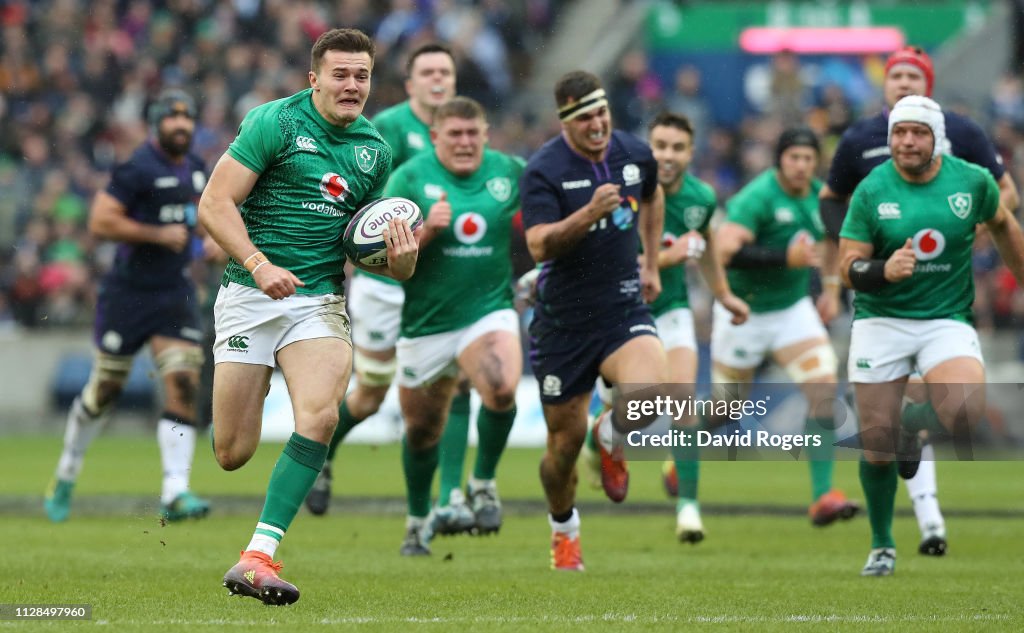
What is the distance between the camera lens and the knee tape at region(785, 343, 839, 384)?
13.1m

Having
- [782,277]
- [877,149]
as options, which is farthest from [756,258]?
[877,149]

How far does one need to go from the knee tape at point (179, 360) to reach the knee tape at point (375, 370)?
1.54 meters

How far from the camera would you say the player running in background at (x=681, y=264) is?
11562 millimetres

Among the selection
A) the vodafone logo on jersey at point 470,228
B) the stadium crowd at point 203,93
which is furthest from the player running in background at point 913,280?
the stadium crowd at point 203,93

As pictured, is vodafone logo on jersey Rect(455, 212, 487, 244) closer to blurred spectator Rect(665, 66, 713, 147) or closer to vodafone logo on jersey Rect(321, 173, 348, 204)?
vodafone logo on jersey Rect(321, 173, 348, 204)

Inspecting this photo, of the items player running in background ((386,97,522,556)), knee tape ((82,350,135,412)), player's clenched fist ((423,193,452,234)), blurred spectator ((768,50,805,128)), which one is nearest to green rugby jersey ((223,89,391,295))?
player's clenched fist ((423,193,452,234))

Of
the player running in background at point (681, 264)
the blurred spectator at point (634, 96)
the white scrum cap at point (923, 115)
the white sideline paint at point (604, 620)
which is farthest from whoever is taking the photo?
the blurred spectator at point (634, 96)

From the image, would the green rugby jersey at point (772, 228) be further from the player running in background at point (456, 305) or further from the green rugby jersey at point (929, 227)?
the green rugby jersey at point (929, 227)

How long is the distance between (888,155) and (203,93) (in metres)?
17.0

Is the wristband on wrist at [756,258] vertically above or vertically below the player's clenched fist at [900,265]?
above

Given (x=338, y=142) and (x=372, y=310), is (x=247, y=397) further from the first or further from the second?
(x=372, y=310)

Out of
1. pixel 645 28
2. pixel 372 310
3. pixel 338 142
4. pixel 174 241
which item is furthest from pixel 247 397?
pixel 645 28

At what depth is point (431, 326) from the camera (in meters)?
10.9

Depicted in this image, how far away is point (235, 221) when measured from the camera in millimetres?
7742
